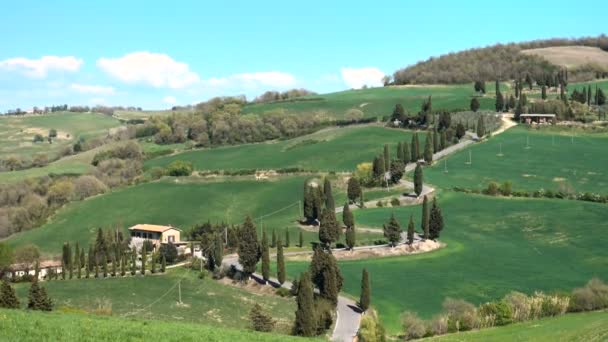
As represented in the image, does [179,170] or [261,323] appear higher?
[179,170]

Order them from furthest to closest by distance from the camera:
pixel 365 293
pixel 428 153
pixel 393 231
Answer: pixel 428 153 < pixel 393 231 < pixel 365 293

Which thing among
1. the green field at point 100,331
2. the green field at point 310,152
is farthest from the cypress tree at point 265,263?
the green field at point 310,152

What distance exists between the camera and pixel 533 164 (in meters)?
121

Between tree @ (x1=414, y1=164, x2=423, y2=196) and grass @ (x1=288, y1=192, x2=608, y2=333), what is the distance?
11.9 ft

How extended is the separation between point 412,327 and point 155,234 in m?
57.2

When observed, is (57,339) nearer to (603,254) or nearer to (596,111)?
(603,254)

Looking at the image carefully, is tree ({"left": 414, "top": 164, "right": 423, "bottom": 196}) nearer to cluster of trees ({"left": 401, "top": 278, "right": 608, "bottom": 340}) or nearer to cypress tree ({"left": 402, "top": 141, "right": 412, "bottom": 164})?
cypress tree ({"left": 402, "top": 141, "right": 412, "bottom": 164})

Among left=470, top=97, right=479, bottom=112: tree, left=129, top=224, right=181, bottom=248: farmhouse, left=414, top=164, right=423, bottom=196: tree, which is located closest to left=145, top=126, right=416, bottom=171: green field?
left=470, top=97, right=479, bottom=112: tree

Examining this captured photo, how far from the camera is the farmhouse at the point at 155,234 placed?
102562mm

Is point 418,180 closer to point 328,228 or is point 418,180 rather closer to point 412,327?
point 328,228

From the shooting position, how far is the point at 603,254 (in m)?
77.6

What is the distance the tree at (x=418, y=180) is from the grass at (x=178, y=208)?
1796 cm

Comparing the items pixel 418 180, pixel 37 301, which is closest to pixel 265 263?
pixel 37 301

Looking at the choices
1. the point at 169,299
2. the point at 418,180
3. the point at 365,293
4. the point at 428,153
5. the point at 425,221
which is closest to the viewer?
the point at 365,293
